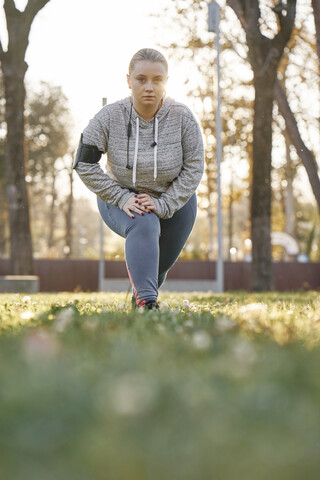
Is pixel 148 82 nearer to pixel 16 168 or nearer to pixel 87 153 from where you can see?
pixel 87 153

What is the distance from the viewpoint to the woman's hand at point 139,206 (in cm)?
472

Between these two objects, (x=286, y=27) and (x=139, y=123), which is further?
(x=286, y=27)

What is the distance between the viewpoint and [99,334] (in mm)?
2895

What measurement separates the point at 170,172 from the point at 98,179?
525 mm

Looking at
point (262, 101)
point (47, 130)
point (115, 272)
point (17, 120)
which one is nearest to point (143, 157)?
point (262, 101)

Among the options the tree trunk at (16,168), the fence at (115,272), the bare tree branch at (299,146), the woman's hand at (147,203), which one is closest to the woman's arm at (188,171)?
the woman's hand at (147,203)

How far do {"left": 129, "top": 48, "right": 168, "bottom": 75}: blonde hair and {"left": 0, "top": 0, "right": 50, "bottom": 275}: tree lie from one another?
942cm

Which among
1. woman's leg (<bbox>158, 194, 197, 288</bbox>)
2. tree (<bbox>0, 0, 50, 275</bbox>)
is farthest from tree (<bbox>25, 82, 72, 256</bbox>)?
woman's leg (<bbox>158, 194, 197, 288</bbox>)

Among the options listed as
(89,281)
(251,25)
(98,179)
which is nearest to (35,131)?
(89,281)

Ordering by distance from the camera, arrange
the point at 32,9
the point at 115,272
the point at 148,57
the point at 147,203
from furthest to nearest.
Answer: the point at 115,272 < the point at 32,9 < the point at 147,203 < the point at 148,57

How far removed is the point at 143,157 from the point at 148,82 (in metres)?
0.54

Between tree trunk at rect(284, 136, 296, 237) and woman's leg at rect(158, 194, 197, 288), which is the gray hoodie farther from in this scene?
tree trunk at rect(284, 136, 296, 237)

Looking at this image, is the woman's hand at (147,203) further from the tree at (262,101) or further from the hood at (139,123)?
the tree at (262,101)

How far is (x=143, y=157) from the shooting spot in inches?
194
